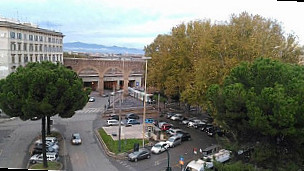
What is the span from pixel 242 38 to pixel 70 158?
49.2ft

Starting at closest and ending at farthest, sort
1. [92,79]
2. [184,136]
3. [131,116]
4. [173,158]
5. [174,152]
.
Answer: [173,158] < [174,152] < [184,136] < [131,116] < [92,79]

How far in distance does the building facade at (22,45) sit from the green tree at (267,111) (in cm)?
2529

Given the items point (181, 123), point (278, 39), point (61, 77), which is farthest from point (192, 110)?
point (61, 77)

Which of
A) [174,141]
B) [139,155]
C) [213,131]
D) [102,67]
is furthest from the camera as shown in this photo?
[102,67]

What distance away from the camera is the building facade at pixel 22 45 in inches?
1216

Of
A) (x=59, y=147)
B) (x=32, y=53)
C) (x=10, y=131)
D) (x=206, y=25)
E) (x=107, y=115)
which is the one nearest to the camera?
(x=59, y=147)

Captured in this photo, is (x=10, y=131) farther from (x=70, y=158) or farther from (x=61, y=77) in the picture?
(x=61, y=77)

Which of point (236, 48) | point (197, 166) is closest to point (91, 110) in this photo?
point (236, 48)

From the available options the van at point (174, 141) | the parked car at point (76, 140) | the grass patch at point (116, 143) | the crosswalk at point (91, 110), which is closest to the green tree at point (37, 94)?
the parked car at point (76, 140)

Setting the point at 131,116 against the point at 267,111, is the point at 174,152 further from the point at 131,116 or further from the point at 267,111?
the point at 131,116

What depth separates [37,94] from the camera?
16656 mm

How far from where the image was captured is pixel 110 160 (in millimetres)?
18953

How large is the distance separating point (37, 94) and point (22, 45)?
2005cm

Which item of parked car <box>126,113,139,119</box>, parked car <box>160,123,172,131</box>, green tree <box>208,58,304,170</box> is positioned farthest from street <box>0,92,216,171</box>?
green tree <box>208,58,304,170</box>
